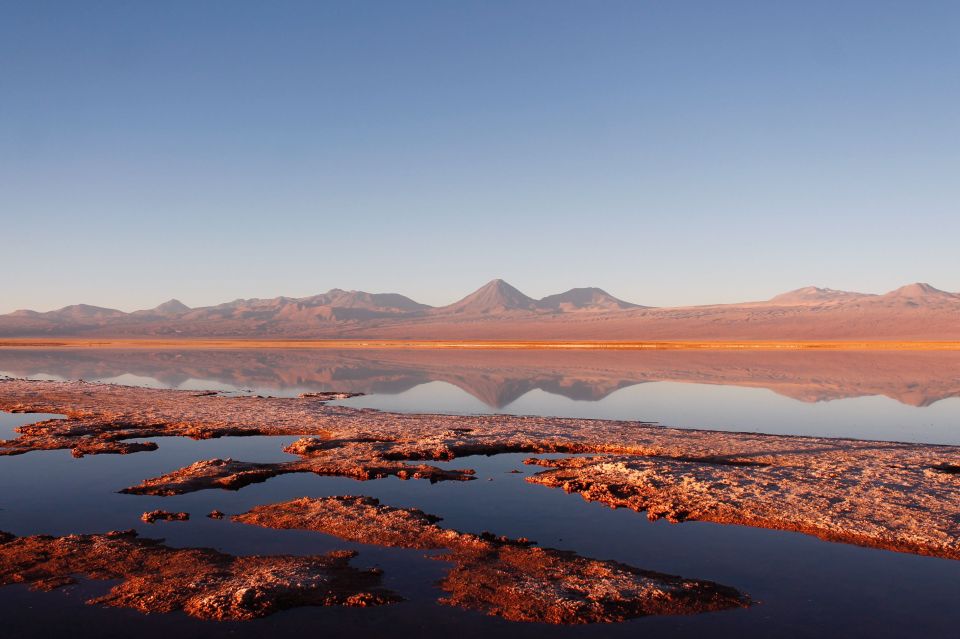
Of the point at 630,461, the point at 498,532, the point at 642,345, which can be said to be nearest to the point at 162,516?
the point at 498,532

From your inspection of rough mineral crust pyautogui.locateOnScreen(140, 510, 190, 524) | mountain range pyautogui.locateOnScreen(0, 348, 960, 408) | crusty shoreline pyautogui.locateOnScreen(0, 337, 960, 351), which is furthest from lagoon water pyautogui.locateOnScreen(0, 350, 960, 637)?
crusty shoreline pyautogui.locateOnScreen(0, 337, 960, 351)

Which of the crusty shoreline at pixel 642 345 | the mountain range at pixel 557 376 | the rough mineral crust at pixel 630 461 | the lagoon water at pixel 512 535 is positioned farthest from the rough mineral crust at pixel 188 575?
the crusty shoreline at pixel 642 345

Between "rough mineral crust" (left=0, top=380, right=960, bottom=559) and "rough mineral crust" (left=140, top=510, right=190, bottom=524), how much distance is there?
140cm

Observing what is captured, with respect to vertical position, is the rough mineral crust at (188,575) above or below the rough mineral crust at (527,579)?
above

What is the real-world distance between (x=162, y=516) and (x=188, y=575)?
99.1 inches

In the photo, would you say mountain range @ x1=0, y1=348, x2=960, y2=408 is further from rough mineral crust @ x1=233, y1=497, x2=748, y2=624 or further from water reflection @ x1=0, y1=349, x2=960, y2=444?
rough mineral crust @ x1=233, y1=497, x2=748, y2=624

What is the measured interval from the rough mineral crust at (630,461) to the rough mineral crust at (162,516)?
55.2 inches

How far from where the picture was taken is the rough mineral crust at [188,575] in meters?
6.54

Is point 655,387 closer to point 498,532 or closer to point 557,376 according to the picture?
point 557,376

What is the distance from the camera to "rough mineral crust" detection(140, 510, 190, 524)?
9227 mm

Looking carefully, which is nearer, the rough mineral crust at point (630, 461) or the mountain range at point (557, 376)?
the rough mineral crust at point (630, 461)

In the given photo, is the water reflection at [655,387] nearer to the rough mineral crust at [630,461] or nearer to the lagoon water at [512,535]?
the lagoon water at [512,535]

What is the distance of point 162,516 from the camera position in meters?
9.35

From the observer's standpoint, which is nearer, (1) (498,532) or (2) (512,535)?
(2) (512,535)
